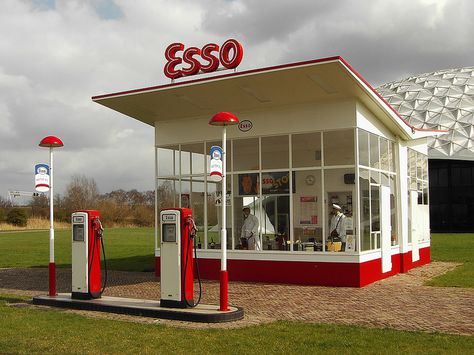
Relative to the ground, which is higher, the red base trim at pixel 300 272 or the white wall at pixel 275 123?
the white wall at pixel 275 123

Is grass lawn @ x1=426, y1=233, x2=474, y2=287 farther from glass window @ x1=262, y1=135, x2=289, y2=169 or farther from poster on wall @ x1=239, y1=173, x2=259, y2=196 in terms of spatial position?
poster on wall @ x1=239, y1=173, x2=259, y2=196

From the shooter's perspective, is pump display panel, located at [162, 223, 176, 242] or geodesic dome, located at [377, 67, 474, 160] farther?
geodesic dome, located at [377, 67, 474, 160]

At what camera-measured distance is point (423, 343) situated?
339 inches

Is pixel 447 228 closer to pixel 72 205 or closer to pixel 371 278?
pixel 371 278

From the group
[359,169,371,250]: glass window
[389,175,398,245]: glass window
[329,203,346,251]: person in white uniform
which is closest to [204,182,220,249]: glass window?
[329,203,346,251]: person in white uniform

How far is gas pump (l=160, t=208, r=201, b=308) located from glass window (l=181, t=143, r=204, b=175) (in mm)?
6565

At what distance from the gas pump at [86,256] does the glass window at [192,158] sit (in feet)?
17.7

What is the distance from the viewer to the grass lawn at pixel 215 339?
8.34 m

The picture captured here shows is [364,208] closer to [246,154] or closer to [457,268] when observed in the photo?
[246,154]

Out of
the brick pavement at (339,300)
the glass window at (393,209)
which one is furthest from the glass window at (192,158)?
the glass window at (393,209)

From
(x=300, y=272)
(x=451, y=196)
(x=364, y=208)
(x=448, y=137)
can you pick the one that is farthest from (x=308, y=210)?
(x=451, y=196)

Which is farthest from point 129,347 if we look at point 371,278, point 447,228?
point 447,228

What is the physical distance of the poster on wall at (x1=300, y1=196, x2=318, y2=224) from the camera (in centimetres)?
1752

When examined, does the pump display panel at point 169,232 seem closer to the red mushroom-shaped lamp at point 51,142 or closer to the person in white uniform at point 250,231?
the red mushroom-shaped lamp at point 51,142
